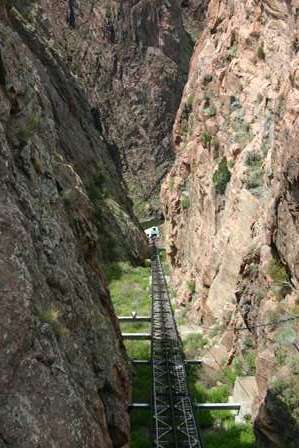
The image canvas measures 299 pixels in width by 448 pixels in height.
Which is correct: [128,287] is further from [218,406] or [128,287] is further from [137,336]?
[218,406]

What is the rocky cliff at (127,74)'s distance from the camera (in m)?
102

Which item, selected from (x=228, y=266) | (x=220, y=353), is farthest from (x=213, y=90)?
(x=220, y=353)

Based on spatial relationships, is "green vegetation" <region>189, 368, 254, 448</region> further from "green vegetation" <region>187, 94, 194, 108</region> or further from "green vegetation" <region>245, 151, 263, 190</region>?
"green vegetation" <region>187, 94, 194, 108</region>

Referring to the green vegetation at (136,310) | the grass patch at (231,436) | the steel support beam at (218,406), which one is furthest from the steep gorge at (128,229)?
the green vegetation at (136,310)

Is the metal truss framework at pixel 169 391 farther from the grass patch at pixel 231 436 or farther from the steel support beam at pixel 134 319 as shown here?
the grass patch at pixel 231 436

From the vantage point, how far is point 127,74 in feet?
345

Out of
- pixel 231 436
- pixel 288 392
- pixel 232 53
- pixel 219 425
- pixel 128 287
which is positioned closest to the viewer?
pixel 288 392

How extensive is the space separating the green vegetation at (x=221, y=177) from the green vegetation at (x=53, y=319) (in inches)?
782

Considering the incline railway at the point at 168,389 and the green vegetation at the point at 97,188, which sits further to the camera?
the green vegetation at the point at 97,188

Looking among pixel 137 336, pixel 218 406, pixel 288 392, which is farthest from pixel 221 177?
pixel 288 392

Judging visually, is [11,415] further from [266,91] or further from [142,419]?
[266,91]

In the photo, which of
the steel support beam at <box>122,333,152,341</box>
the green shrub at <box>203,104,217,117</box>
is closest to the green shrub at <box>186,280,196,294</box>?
the steel support beam at <box>122,333,152,341</box>

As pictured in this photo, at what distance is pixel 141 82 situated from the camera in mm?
105250

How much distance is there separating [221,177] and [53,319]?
20.7 m
